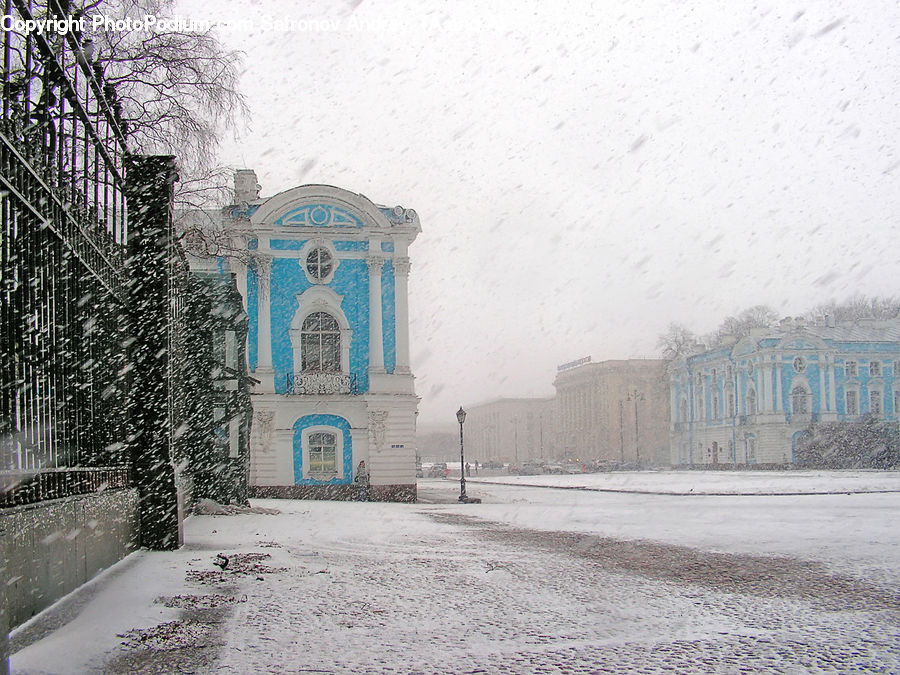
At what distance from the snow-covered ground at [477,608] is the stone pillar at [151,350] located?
50cm

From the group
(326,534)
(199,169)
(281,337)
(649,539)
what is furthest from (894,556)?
(281,337)

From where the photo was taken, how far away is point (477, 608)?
6164 millimetres

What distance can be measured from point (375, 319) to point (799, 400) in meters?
45.5

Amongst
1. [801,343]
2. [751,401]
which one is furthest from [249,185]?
[751,401]

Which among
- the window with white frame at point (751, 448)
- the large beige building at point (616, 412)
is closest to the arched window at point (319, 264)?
the window with white frame at point (751, 448)

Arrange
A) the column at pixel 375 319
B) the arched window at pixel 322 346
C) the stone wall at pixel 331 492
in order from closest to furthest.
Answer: the stone wall at pixel 331 492 < the column at pixel 375 319 < the arched window at pixel 322 346

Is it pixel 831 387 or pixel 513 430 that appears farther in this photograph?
pixel 513 430

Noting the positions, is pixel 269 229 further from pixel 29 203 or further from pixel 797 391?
pixel 797 391

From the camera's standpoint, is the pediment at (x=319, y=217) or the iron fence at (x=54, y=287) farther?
the pediment at (x=319, y=217)

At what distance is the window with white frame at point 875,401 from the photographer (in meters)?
69.6

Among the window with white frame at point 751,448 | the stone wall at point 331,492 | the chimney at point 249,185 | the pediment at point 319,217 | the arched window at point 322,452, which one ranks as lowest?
the window with white frame at point 751,448

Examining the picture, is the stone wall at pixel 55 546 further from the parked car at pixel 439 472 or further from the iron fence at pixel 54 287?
the parked car at pixel 439 472

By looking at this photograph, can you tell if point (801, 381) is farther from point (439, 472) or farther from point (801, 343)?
point (439, 472)

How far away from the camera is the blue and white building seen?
32500 mm
